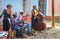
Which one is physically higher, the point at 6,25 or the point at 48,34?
the point at 6,25

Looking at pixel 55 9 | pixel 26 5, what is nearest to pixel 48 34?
pixel 55 9

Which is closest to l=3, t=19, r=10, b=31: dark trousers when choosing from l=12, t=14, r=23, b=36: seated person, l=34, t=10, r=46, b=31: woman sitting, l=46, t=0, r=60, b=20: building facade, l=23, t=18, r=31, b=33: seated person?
l=12, t=14, r=23, b=36: seated person

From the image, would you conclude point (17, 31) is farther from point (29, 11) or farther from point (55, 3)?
point (55, 3)

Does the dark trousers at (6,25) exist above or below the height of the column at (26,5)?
below

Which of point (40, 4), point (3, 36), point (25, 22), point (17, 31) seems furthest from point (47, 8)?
point (3, 36)

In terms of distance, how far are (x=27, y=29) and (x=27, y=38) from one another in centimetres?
11

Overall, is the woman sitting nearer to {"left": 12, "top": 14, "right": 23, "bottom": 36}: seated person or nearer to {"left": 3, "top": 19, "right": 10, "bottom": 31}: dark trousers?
{"left": 12, "top": 14, "right": 23, "bottom": 36}: seated person

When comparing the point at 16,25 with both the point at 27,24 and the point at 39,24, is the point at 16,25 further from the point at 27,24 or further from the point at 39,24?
the point at 39,24

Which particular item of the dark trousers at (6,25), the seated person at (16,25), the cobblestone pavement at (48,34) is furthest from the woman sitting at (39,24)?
the dark trousers at (6,25)

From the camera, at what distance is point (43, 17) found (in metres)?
2.05

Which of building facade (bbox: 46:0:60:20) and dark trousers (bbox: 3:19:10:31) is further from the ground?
building facade (bbox: 46:0:60:20)

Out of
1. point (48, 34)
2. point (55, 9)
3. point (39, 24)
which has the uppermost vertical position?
point (55, 9)

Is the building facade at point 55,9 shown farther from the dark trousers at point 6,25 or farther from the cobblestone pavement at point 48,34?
the dark trousers at point 6,25

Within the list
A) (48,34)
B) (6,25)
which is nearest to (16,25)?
(6,25)
